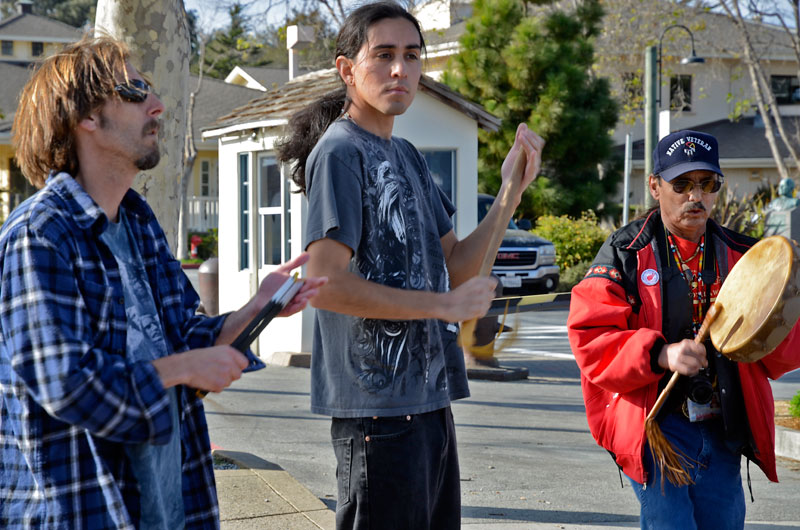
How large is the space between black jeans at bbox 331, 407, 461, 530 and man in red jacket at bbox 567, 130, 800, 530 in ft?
2.84

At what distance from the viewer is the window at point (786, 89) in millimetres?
39906

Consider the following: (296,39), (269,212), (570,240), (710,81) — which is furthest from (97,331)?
(710,81)

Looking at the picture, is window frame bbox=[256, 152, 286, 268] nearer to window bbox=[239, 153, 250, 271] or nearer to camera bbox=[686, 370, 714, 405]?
window bbox=[239, 153, 250, 271]

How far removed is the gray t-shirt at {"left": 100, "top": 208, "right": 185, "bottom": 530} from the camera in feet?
7.18

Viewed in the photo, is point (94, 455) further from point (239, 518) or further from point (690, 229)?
point (239, 518)

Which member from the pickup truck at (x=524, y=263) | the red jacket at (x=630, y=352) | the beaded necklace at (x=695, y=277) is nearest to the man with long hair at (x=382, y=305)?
the red jacket at (x=630, y=352)

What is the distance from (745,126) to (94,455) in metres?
40.9

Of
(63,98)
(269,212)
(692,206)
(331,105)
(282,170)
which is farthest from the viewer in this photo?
(269,212)

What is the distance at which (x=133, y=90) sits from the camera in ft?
7.55

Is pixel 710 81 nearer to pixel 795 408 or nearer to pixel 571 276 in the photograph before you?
A: pixel 571 276

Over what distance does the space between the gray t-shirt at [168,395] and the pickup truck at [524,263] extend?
16847 mm

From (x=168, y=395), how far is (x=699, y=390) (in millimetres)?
1942

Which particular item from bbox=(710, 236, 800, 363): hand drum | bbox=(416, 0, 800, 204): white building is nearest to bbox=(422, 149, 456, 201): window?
bbox=(710, 236, 800, 363): hand drum

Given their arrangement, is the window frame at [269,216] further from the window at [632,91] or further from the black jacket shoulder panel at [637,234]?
the window at [632,91]
